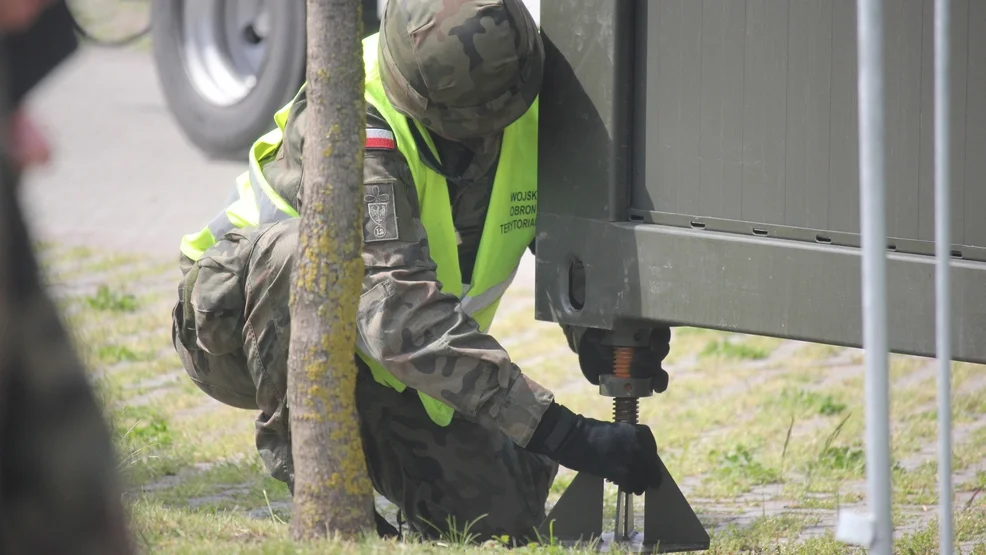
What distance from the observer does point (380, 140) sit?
3143 millimetres

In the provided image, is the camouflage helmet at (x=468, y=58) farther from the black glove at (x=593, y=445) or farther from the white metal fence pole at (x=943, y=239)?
the white metal fence pole at (x=943, y=239)

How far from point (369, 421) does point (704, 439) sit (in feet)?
5.17

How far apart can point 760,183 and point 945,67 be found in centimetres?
79

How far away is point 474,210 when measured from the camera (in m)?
3.43

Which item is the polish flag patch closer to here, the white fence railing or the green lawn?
the green lawn

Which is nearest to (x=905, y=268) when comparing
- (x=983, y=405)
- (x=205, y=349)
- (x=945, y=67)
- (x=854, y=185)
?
(x=854, y=185)

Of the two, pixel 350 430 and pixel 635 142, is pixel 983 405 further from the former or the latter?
pixel 350 430

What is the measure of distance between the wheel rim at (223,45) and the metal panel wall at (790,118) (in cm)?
529

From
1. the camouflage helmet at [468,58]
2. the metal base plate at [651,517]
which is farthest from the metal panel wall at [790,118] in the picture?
the metal base plate at [651,517]

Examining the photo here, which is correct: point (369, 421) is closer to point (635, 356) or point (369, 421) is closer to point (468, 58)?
point (635, 356)

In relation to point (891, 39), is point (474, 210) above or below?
below

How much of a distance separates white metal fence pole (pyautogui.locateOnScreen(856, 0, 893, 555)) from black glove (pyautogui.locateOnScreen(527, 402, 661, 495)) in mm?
1100

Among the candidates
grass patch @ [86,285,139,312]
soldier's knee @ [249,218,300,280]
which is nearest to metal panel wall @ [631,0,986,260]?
soldier's knee @ [249,218,300,280]

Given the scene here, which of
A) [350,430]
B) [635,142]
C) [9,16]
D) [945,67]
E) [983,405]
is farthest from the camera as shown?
[983,405]
